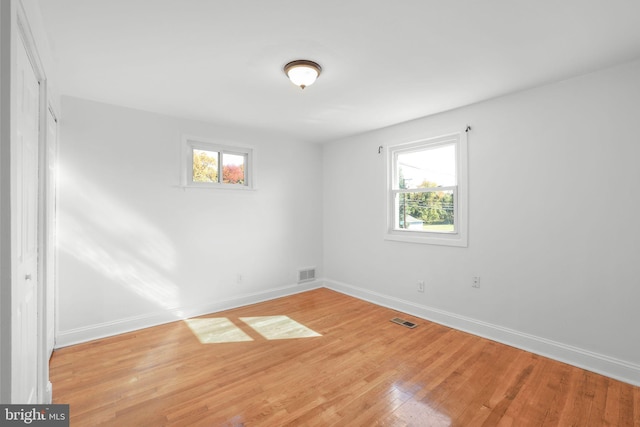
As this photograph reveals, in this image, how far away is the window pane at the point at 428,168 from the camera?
362cm

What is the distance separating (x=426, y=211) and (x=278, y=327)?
2321 mm

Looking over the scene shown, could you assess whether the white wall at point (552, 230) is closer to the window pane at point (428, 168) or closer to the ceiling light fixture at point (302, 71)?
the window pane at point (428, 168)

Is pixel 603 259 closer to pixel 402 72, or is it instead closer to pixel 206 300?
pixel 402 72

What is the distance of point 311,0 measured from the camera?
169 cm

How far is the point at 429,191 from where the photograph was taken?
382 centimetres

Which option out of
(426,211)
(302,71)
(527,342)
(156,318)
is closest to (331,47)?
(302,71)

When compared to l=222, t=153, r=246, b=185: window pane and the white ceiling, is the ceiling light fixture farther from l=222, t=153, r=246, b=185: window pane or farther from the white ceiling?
l=222, t=153, r=246, b=185: window pane

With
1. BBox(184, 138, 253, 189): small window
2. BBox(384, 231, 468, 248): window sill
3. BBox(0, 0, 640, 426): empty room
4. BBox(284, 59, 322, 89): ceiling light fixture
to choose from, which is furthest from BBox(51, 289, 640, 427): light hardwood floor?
BBox(284, 59, 322, 89): ceiling light fixture

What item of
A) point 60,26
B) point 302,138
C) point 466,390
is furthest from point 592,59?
point 60,26

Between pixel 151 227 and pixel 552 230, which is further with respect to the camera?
pixel 151 227

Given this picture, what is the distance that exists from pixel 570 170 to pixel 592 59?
883 millimetres

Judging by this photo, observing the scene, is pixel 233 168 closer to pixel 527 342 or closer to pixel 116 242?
pixel 116 242

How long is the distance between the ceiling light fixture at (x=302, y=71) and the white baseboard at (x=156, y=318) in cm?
297
